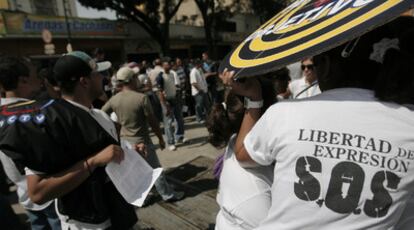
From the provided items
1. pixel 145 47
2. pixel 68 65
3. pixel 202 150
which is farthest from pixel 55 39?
pixel 68 65

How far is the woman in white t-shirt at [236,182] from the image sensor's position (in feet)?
4.24

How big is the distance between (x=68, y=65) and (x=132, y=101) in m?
1.99

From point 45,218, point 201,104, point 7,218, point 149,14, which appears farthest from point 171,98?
point 149,14

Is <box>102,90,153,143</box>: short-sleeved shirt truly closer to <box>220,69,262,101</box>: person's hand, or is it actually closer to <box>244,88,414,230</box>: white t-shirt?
<box>220,69,262,101</box>: person's hand

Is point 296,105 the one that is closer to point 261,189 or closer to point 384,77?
point 384,77

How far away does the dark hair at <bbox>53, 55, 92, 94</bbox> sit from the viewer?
5.45ft

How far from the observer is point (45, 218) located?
8.74 ft

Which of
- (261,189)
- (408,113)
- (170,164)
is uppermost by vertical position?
(408,113)

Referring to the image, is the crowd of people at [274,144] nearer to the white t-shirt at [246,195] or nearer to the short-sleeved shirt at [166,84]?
the white t-shirt at [246,195]

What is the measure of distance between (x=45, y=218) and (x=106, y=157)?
5.08 feet

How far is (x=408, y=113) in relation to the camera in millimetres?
833

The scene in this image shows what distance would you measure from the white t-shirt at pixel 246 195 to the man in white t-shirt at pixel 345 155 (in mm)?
360

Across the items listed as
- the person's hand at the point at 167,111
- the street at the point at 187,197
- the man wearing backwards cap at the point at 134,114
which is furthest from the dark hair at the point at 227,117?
the person's hand at the point at 167,111

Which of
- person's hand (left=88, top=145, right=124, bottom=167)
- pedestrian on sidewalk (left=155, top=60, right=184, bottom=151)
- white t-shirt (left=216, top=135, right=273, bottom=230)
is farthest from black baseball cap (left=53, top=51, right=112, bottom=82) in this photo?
pedestrian on sidewalk (left=155, top=60, right=184, bottom=151)
